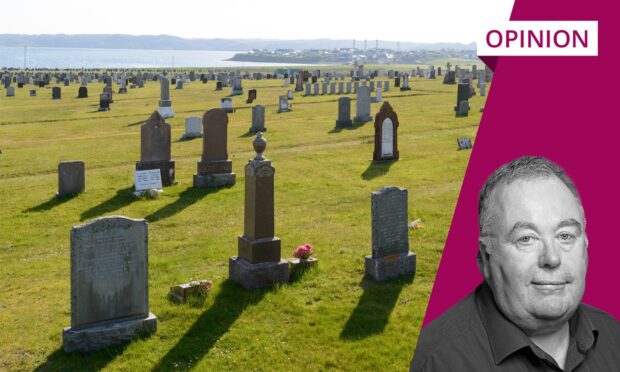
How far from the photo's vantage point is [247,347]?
23.7 feet

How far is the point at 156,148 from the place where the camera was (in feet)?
51.5

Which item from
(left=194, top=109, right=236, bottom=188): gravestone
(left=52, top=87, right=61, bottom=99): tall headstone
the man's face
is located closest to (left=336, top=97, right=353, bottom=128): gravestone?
(left=194, top=109, right=236, bottom=188): gravestone

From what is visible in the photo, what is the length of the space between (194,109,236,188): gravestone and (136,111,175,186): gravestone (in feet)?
2.52

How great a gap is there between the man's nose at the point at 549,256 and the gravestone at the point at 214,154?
45.3ft

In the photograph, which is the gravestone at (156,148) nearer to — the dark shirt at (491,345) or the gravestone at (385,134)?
the gravestone at (385,134)

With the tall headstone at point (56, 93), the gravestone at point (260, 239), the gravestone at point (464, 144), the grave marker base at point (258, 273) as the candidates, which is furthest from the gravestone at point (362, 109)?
Result: the tall headstone at point (56, 93)

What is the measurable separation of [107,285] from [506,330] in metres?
5.98

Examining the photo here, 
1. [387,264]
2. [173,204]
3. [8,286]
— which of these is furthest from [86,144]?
[387,264]

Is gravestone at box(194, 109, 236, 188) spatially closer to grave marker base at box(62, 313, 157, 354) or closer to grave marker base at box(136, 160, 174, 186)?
grave marker base at box(136, 160, 174, 186)

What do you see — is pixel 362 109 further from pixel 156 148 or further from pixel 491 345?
pixel 491 345

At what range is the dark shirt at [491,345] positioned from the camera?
2.15m

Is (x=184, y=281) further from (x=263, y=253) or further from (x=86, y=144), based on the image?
(x=86, y=144)

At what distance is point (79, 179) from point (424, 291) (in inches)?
347

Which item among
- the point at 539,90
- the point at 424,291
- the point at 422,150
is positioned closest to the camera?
the point at 539,90
